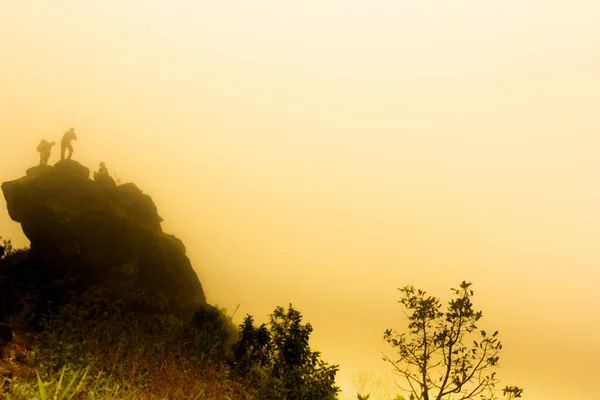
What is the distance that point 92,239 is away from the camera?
76.6 feet

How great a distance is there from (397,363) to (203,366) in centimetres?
737

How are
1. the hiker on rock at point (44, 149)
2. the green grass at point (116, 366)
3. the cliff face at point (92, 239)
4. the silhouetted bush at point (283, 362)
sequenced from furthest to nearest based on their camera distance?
the hiker on rock at point (44, 149)
the cliff face at point (92, 239)
the silhouetted bush at point (283, 362)
the green grass at point (116, 366)

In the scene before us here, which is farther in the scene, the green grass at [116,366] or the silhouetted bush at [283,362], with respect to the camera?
the silhouetted bush at [283,362]

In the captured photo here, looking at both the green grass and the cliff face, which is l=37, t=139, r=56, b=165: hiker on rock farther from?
→ the green grass

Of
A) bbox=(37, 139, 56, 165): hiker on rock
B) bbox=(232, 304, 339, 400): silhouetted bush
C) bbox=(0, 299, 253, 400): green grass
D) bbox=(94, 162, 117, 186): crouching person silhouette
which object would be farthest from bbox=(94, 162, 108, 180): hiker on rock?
bbox=(232, 304, 339, 400): silhouetted bush

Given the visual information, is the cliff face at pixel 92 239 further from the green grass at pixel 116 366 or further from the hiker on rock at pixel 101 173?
the green grass at pixel 116 366

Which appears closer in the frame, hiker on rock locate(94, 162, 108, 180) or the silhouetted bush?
the silhouetted bush

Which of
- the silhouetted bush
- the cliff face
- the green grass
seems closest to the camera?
the green grass

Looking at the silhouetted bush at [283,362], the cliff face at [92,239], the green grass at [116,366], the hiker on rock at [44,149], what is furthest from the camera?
the hiker on rock at [44,149]

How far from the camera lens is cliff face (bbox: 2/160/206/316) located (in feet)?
73.3

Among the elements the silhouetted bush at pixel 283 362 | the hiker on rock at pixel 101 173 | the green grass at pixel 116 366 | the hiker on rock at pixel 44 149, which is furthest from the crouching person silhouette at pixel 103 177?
the silhouetted bush at pixel 283 362

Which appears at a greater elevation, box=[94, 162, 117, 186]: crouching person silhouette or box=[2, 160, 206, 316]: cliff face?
box=[94, 162, 117, 186]: crouching person silhouette

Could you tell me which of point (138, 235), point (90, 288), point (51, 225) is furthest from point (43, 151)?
point (90, 288)

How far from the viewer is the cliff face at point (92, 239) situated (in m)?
22.3
